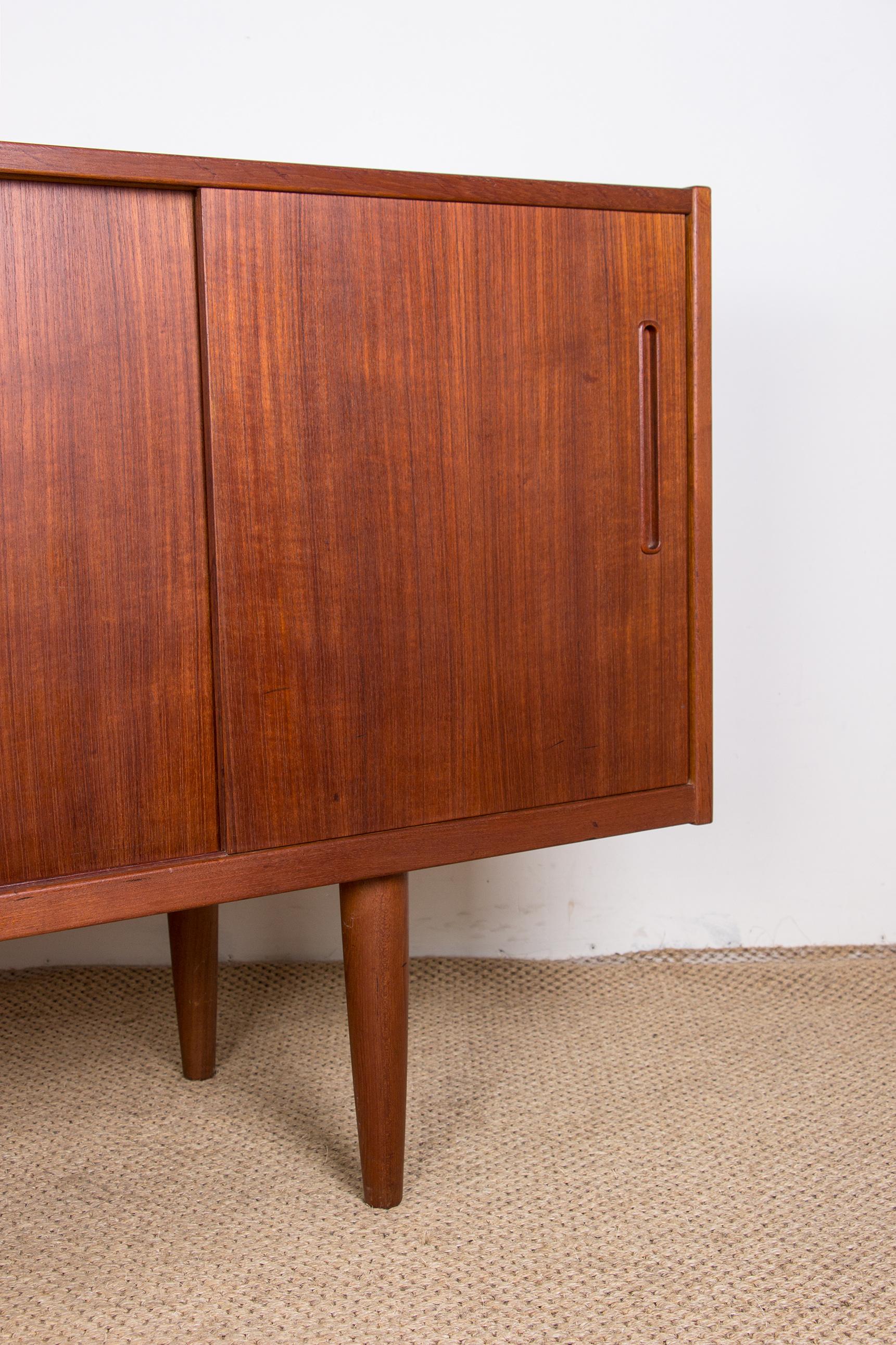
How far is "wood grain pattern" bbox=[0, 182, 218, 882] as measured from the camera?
75 centimetres

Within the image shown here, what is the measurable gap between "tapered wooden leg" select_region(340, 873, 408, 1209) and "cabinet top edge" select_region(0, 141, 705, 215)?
52cm

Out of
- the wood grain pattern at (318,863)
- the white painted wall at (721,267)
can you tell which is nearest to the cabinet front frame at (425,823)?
the wood grain pattern at (318,863)

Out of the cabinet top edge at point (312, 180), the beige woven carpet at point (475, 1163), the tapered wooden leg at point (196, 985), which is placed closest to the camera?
the cabinet top edge at point (312, 180)

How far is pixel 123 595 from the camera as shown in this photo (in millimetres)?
787

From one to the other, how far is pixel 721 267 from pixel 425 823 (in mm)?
950

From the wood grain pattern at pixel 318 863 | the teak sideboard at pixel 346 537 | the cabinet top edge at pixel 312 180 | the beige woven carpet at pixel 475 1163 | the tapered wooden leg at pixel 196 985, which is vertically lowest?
the beige woven carpet at pixel 475 1163

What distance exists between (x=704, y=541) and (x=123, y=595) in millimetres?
487

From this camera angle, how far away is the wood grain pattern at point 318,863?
78 centimetres

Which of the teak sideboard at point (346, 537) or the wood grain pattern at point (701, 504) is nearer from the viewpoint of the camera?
the teak sideboard at point (346, 537)

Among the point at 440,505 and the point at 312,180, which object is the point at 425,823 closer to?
the point at 440,505

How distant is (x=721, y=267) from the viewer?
1492 mm

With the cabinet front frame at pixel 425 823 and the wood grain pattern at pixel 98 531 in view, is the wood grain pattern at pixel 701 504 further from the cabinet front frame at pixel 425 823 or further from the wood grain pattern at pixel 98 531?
the wood grain pattern at pixel 98 531

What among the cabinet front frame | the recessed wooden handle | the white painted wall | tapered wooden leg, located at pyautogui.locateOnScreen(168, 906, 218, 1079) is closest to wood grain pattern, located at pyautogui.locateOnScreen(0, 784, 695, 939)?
the cabinet front frame

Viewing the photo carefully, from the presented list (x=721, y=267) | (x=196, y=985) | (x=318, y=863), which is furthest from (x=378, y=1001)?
(x=721, y=267)
